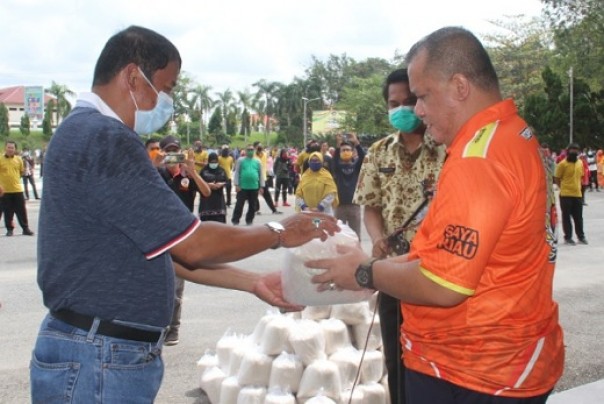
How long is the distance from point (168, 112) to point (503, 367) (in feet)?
4.88

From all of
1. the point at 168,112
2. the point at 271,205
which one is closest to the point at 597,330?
the point at 168,112

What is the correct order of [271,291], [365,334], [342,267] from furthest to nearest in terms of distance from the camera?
[365,334] → [271,291] → [342,267]

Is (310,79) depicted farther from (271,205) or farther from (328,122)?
(271,205)

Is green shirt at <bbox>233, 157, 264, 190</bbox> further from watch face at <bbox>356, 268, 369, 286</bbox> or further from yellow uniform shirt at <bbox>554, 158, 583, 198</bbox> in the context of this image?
watch face at <bbox>356, 268, 369, 286</bbox>

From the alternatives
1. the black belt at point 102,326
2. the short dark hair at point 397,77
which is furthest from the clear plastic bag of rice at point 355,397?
the black belt at point 102,326

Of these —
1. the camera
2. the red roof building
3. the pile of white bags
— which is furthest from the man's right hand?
the red roof building

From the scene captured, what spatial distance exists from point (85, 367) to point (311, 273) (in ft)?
3.25

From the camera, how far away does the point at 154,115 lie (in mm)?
2529

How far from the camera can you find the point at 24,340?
6520mm

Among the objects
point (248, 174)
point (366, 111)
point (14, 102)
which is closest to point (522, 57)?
point (366, 111)

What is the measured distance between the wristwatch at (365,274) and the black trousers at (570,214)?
1215 cm

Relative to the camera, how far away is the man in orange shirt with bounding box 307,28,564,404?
2023 millimetres

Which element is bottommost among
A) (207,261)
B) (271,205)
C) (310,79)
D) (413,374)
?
(271,205)

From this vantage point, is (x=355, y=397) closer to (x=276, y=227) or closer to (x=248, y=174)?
(x=276, y=227)
